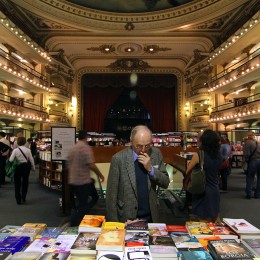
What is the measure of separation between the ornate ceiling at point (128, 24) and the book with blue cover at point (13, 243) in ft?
42.5

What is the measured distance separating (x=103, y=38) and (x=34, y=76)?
4.46m

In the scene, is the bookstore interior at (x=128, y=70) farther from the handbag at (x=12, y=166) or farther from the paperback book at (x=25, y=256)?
the paperback book at (x=25, y=256)

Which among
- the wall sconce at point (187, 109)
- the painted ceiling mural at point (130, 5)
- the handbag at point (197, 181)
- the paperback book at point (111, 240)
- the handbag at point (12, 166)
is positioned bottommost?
the handbag at point (12, 166)

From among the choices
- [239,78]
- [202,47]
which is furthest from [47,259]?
[202,47]

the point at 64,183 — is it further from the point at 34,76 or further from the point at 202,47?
the point at 202,47

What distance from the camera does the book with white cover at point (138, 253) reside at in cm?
134

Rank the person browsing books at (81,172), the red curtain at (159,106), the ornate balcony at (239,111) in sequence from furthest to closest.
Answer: the red curtain at (159,106) → the ornate balcony at (239,111) → the person browsing books at (81,172)

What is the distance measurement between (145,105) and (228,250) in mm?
20973

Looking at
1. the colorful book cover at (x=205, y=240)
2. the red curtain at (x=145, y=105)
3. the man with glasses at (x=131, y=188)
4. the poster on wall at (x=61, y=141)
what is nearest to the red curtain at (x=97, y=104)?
the red curtain at (x=145, y=105)

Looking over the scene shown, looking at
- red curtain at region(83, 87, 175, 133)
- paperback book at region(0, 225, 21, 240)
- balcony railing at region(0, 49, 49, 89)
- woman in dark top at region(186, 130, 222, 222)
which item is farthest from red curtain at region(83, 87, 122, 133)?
paperback book at region(0, 225, 21, 240)

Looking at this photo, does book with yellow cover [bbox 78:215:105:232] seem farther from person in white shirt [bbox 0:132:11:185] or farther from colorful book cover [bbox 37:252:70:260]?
person in white shirt [bbox 0:132:11:185]

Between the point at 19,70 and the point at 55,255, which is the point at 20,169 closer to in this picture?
the point at 55,255

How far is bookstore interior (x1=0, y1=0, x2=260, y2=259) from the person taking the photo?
13.4 meters

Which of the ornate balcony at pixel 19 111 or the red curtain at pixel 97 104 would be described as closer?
the ornate balcony at pixel 19 111
